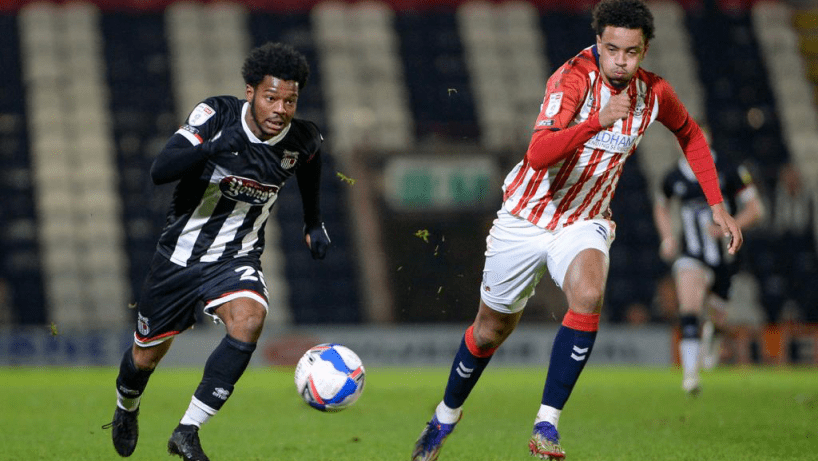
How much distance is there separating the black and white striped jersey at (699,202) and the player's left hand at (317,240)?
4.93m

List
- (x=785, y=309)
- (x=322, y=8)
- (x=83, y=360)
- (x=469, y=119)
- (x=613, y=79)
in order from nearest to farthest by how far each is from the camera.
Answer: (x=613, y=79), (x=83, y=360), (x=785, y=309), (x=469, y=119), (x=322, y=8)

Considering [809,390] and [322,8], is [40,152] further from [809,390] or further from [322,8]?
[809,390]

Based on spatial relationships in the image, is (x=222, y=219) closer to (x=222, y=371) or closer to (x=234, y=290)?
(x=234, y=290)

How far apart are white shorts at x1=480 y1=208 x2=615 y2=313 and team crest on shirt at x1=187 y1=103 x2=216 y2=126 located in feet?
4.68

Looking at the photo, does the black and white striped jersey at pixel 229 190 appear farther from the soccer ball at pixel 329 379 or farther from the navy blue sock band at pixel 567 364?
the navy blue sock band at pixel 567 364

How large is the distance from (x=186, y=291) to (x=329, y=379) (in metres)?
Answer: 0.79

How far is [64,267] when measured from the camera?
16391 mm

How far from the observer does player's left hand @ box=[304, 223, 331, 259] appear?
5566mm

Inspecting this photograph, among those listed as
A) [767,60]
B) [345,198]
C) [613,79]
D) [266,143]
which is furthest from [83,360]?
[767,60]

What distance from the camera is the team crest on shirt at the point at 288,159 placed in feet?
17.2

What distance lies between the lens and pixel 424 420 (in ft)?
25.1

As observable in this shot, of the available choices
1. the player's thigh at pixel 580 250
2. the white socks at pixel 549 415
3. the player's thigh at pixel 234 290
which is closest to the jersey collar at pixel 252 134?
the player's thigh at pixel 234 290

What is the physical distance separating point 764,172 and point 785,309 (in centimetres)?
238

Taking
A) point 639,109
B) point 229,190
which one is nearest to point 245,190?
point 229,190
